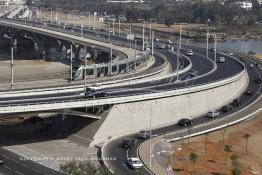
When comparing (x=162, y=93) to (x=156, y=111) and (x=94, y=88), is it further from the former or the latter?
(x=94, y=88)

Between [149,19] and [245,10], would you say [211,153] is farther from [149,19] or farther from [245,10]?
[245,10]

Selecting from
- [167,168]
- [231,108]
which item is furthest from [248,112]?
[167,168]

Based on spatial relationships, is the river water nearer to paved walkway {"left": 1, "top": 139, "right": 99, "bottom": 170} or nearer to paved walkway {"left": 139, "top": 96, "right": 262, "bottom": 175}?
paved walkway {"left": 139, "top": 96, "right": 262, "bottom": 175}

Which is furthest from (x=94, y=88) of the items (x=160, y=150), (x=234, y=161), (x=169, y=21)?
(x=169, y=21)

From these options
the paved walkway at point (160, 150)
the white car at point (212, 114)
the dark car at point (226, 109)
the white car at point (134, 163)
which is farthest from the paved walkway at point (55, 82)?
the white car at point (134, 163)

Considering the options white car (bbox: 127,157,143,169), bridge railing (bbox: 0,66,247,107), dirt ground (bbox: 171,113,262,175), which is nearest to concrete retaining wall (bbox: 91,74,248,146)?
bridge railing (bbox: 0,66,247,107)

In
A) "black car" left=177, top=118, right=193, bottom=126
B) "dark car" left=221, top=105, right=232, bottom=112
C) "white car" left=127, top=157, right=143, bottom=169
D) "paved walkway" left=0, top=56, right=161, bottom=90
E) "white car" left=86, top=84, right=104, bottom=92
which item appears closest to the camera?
"white car" left=127, top=157, right=143, bottom=169

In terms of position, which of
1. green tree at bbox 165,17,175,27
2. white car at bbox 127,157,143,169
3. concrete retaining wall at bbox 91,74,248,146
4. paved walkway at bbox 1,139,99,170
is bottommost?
paved walkway at bbox 1,139,99,170
